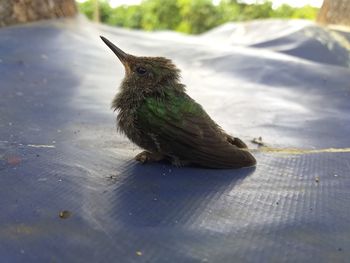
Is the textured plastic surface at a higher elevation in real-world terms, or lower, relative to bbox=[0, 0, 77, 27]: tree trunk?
lower

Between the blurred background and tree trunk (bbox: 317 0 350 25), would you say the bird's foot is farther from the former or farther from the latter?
the blurred background

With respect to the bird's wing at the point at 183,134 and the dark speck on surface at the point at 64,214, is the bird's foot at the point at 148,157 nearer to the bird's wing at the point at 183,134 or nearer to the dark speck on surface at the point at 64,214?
the bird's wing at the point at 183,134

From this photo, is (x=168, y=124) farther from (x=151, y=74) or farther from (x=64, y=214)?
(x=64, y=214)

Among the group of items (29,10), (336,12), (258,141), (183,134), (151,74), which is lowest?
(258,141)

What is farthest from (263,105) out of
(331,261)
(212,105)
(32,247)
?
(32,247)

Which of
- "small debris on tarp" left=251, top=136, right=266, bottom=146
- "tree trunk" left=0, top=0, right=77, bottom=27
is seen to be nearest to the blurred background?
"tree trunk" left=0, top=0, right=77, bottom=27

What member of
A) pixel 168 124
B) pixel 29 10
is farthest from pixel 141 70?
pixel 29 10

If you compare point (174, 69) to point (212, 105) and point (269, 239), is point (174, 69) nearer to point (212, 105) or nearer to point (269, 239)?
point (269, 239)

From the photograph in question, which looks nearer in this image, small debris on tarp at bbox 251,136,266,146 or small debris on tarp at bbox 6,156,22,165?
small debris on tarp at bbox 6,156,22,165
